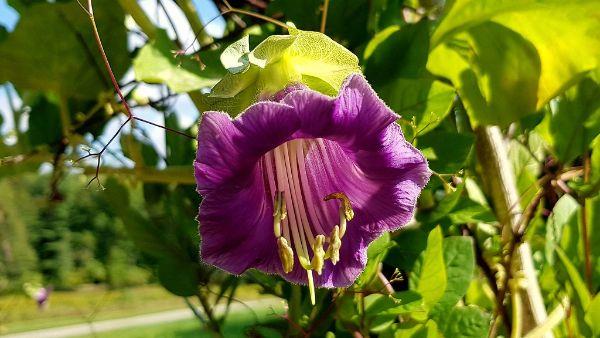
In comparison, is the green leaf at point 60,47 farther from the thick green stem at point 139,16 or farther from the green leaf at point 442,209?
the green leaf at point 442,209

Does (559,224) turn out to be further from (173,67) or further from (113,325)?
(113,325)

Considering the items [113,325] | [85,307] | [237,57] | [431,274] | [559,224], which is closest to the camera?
[237,57]

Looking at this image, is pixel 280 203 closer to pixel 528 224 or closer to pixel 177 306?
pixel 528 224

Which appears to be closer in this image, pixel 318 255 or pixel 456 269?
pixel 318 255

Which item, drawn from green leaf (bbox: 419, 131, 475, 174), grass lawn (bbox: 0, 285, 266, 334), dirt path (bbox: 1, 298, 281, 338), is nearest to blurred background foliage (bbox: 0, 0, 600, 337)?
green leaf (bbox: 419, 131, 475, 174)

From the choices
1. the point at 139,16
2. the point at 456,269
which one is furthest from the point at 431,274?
the point at 139,16
